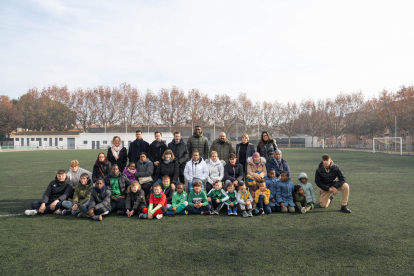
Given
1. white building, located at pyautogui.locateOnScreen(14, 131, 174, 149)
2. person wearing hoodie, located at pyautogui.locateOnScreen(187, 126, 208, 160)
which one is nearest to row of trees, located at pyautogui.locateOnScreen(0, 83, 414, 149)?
white building, located at pyautogui.locateOnScreen(14, 131, 174, 149)

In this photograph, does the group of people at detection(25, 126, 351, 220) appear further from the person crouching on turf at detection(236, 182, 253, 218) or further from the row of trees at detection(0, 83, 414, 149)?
the row of trees at detection(0, 83, 414, 149)

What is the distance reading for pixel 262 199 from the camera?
5703 millimetres

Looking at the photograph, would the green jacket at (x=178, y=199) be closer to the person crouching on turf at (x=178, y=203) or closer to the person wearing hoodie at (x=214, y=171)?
the person crouching on turf at (x=178, y=203)

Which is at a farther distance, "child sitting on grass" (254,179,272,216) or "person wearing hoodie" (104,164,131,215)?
"person wearing hoodie" (104,164,131,215)

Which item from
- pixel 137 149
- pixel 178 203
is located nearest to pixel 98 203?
pixel 178 203

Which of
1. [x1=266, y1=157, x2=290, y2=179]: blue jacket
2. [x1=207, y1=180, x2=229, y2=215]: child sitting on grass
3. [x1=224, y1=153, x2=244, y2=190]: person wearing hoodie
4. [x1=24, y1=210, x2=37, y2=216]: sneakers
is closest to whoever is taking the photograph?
[x1=24, y1=210, x2=37, y2=216]: sneakers

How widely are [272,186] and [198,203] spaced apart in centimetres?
169

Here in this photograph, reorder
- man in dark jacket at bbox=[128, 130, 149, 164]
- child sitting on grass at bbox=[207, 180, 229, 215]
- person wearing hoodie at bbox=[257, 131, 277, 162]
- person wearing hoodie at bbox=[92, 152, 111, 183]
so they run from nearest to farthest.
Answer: child sitting on grass at bbox=[207, 180, 229, 215] → person wearing hoodie at bbox=[92, 152, 111, 183] → person wearing hoodie at bbox=[257, 131, 277, 162] → man in dark jacket at bbox=[128, 130, 149, 164]

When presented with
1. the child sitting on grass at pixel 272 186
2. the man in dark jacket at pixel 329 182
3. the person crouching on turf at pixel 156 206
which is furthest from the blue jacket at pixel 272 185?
the person crouching on turf at pixel 156 206

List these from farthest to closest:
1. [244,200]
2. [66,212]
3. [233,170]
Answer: [233,170], [244,200], [66,212]

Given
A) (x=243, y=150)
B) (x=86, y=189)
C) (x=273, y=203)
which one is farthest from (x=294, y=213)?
(x=86, y=189)

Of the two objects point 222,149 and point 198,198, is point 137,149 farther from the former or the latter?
point 198,198

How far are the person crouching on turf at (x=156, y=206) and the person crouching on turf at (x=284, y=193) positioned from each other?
2.35m

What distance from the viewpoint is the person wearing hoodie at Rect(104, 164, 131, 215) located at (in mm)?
5795
